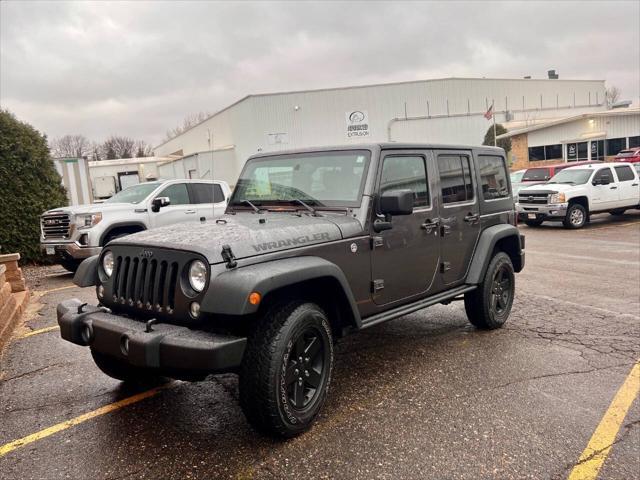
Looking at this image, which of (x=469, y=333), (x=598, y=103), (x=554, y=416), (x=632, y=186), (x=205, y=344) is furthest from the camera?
(x=598, y=103)

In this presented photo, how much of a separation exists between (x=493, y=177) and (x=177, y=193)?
23.4ft

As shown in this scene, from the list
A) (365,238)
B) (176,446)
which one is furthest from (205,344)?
(365,238)

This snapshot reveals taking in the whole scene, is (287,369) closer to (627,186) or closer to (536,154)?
(627,186)

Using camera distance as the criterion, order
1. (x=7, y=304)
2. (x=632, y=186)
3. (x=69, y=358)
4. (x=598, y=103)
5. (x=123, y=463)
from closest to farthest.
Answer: (x=123, y=463)
(x=69, y=358)
(x=7, y=304)
(x=632, y=186)
(x=598, y=103)

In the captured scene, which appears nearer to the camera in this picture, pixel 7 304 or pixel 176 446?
pixel 176 446

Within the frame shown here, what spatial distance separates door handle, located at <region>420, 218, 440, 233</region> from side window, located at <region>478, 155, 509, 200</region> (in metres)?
1.08

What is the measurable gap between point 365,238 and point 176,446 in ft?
6.25

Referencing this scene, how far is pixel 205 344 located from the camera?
2674 mm

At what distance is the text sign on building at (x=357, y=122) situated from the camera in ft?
155

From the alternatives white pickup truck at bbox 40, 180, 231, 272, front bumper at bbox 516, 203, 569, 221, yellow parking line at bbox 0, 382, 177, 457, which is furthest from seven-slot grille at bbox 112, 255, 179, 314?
front bumper at bbox 516, 203, 569, 221

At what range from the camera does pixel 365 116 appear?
47.5 meters

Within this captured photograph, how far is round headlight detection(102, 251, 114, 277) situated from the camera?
353 cm

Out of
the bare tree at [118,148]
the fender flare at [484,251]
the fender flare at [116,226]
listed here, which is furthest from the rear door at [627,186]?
the bare tree at [118,148]

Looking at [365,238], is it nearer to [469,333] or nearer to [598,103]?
[469,333]
